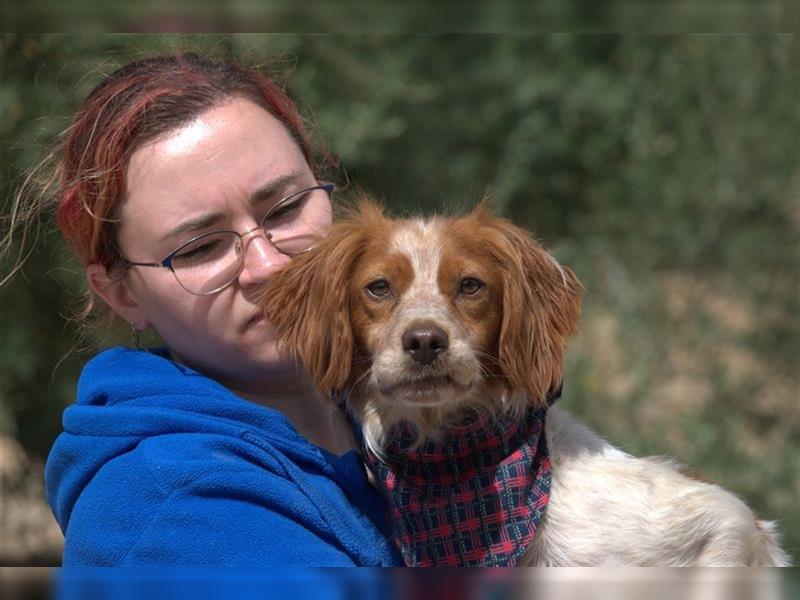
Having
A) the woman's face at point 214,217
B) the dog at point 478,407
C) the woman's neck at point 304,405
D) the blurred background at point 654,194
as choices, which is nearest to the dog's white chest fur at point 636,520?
the dog at point 478,407

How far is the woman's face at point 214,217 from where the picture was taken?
231 cm

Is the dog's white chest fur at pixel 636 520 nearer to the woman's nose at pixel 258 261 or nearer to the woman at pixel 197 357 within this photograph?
the woman at pixel 197 357

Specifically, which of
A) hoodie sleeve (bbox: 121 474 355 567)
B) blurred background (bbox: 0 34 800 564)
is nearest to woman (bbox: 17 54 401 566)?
hoodie sleeve (bbox: 121 474 355 567)

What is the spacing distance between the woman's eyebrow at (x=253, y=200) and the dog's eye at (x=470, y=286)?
450 mm

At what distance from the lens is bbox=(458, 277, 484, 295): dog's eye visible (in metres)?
2.51

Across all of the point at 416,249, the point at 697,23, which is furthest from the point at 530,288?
the point at 697,23

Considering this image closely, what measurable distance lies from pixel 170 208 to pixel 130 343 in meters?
0.62

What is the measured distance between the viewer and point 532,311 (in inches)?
98.0

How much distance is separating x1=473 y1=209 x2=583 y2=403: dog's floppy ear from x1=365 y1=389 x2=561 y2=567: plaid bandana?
0.29 feet

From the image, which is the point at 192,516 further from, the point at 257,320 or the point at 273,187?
the point at 273,187

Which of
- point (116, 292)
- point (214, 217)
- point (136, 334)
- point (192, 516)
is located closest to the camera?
point (192, 516)

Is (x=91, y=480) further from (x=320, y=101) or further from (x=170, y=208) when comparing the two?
(x=320, y=101)

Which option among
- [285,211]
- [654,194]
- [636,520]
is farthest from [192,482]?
[654,194]

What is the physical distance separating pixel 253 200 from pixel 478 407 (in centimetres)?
71
